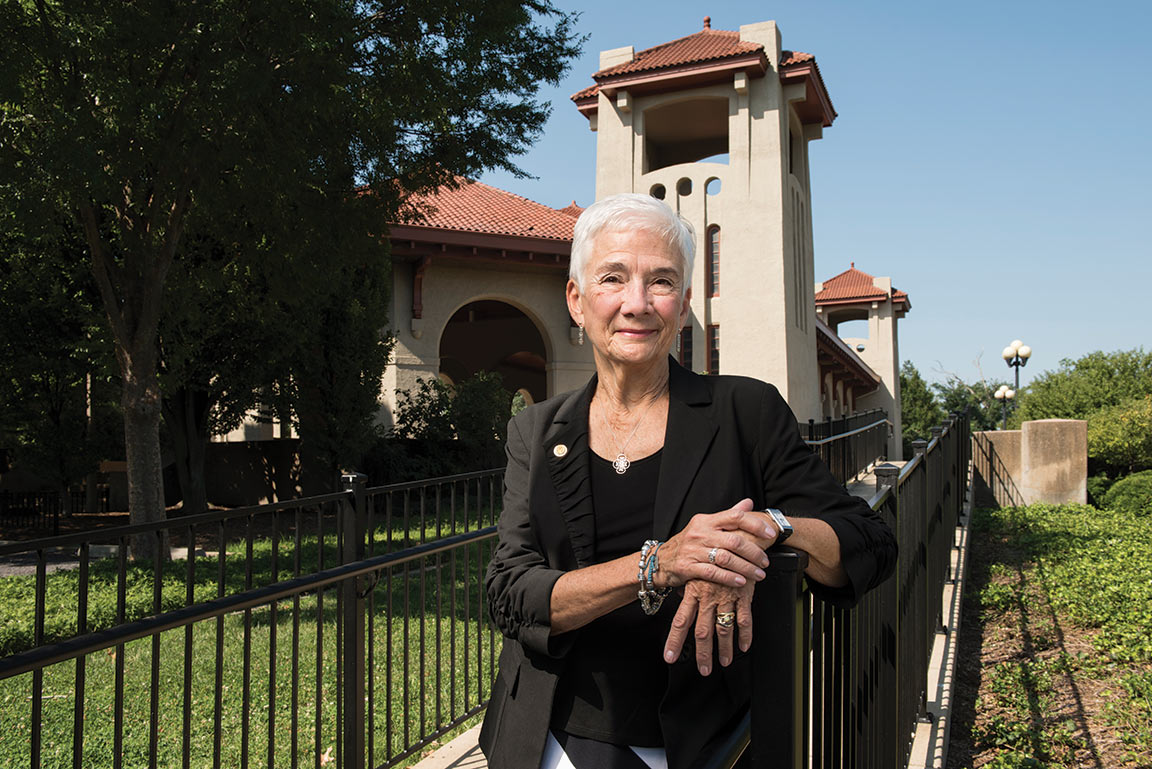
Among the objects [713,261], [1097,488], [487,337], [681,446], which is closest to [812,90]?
[713,261]

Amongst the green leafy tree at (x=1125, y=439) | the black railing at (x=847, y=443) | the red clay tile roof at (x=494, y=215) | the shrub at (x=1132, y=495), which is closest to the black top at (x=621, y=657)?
the black railing at (x=847, y=443)

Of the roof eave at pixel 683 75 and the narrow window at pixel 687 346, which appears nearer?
the roof eave at pixel 683 75

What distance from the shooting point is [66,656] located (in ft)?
6.15

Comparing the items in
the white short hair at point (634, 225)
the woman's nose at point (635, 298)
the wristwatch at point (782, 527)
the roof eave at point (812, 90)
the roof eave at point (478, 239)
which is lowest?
the wristwatch at point (782, 527)

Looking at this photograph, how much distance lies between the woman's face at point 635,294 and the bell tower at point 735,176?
20.3m

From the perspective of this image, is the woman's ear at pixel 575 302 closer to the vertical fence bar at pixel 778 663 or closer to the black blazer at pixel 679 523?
the black blazer at pixel 679 523

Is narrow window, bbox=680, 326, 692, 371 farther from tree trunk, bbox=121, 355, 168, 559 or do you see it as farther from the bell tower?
tree trunk, bbox=121, 355, 168, 559

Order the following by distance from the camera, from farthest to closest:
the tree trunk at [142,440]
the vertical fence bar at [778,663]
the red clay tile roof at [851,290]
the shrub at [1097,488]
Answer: the red clay tile roof at [851,290] < the shrub at [1097,488] < the tree trunk at [142,440] < the vertical fence bar at [778,663]

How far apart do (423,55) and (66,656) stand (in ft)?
29.8

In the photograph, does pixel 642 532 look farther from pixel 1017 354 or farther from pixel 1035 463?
pixel 1017 354

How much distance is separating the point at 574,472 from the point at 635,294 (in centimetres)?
43

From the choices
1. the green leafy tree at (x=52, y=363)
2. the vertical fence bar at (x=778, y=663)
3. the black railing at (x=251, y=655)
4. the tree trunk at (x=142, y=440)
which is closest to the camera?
the vertical fence bar at (x=778, y=663)

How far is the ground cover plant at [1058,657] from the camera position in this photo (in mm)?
4574

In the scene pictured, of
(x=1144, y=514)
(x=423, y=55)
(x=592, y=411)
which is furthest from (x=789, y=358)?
(x=592, y=411)
